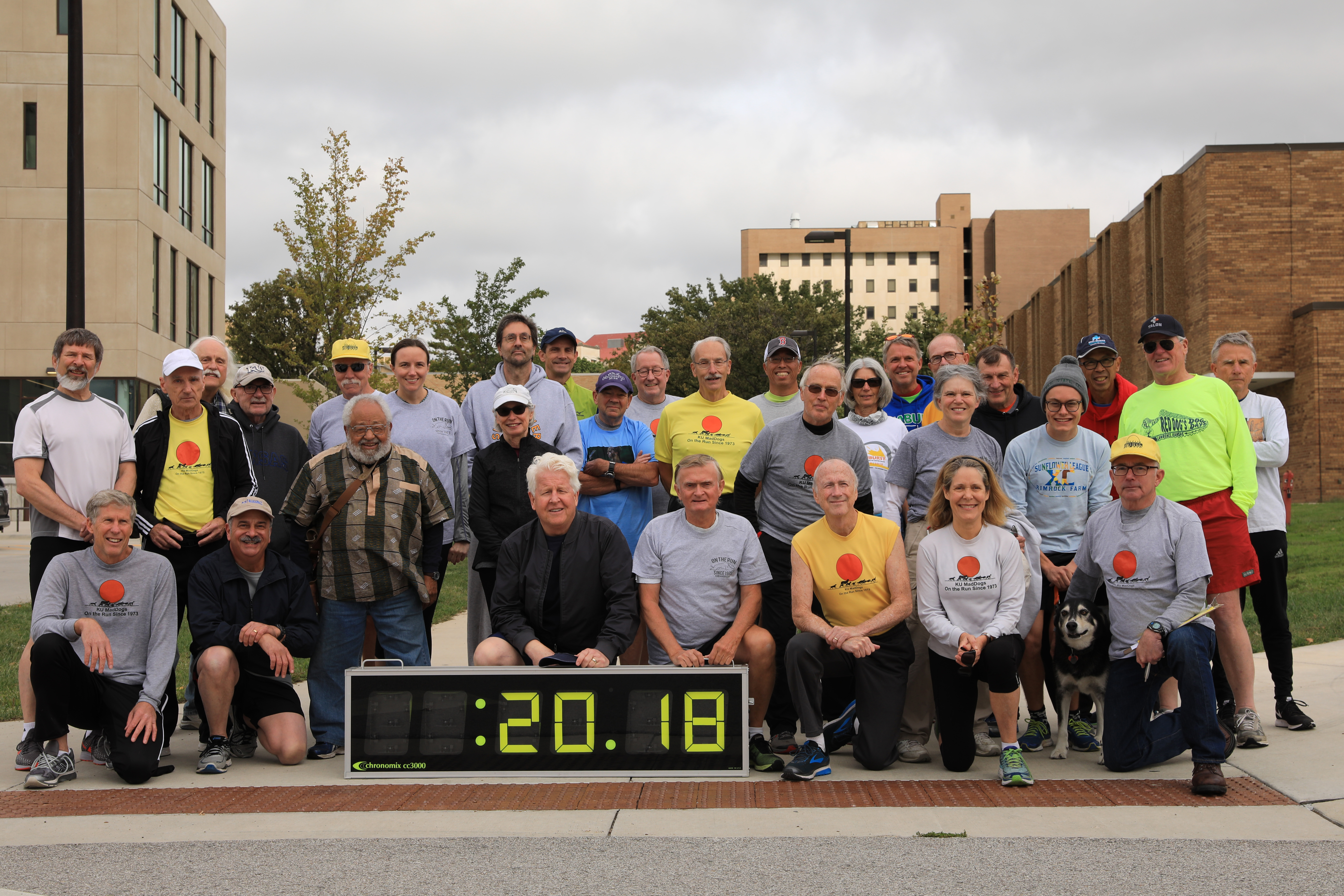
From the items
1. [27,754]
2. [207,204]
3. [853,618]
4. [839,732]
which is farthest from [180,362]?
[207,204]

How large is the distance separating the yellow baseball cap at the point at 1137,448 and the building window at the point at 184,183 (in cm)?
3384

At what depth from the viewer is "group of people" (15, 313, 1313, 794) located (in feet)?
19.5

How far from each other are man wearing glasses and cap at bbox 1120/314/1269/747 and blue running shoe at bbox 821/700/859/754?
1.68 m

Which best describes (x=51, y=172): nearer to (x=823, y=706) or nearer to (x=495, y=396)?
(x=495, y=396)

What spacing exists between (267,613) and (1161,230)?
3932 cm

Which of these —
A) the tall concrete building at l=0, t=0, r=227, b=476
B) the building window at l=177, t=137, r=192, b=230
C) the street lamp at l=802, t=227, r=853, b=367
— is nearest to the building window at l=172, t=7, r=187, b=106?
the tall concrete building at l=0, t=0, r=227, b=476

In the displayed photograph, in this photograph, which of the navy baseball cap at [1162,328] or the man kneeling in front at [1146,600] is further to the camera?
the navy baseball cap at [1162,328]

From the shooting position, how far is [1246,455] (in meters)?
6.27

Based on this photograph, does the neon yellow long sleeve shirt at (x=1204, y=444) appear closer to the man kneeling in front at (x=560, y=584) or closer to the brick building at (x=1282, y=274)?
the man kneeling in front at (x=560, y=584)

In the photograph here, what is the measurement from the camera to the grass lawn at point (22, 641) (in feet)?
27.1

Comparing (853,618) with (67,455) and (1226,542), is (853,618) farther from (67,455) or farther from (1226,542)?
(67,455)

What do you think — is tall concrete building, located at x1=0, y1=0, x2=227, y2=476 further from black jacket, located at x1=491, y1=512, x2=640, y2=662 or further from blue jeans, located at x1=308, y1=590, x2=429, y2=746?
black jacket, located at x1=491, y1=512, x2=640, y2=662

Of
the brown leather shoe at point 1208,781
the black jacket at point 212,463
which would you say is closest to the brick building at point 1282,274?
the brown leather shoe at point 1208,781

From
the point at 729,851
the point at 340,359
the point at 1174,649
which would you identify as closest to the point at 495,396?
the point at 340,359
